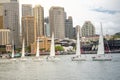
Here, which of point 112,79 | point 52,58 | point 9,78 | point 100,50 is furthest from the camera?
point 52,58

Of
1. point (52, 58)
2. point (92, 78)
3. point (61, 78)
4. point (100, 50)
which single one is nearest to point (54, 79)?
point (61, 78)

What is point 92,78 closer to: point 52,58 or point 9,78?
point 9,78

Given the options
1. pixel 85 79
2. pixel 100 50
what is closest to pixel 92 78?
pixel 85 79

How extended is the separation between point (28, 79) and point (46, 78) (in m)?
2.24

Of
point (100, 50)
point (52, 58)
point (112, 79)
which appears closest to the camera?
point (112, 79)

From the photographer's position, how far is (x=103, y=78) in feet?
156

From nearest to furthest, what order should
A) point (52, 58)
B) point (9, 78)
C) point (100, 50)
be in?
point (9, 78) < point (100, 50) < point (52, 58)

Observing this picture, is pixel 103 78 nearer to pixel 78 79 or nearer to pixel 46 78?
pixel 78 79

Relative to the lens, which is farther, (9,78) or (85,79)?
(9,78)

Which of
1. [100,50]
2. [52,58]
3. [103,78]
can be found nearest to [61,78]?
[103,78]

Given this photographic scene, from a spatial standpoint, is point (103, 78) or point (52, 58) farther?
point (52, 58)

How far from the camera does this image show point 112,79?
4628 centimetres

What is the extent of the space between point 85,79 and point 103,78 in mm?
2265

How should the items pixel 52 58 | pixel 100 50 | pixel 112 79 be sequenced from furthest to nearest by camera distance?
1. pixel 52 58
2. pixel 100 50
3. pixel 112 79
